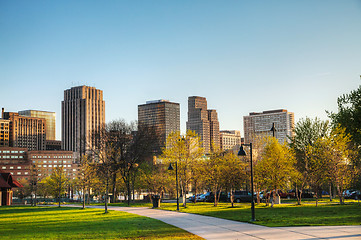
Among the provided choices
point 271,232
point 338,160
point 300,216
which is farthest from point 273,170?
point 271,232

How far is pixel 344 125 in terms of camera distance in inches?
2052

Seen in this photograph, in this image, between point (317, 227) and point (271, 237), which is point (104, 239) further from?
point (317, 227)

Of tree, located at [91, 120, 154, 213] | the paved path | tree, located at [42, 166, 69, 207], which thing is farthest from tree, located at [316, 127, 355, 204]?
tree, located at [42, 166, 69, 207]

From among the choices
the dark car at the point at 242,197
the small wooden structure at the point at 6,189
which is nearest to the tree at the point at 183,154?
the dark car at the point at 242,197

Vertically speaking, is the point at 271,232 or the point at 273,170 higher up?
the point at 273,170

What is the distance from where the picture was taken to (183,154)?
4938 cm

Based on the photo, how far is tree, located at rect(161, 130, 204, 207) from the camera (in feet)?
160

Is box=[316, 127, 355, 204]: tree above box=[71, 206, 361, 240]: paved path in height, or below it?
above

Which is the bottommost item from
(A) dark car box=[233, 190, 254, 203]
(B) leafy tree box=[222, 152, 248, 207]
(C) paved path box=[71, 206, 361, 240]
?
(A) dark car box=[233, 190, 254, 203]

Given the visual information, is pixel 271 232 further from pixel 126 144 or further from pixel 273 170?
pixel 126 144

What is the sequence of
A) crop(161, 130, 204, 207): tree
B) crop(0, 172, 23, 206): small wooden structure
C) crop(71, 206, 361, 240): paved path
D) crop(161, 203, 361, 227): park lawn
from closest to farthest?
crop(71, 206, 361, 240): paved path
crop(161, 203, 361, 227): park lawn
crop(161, 130, 204, 207): tree
crop(0, 172, 23, 206): small wooden structure

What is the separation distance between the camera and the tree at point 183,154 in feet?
160

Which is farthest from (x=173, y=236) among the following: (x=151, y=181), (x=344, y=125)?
(x=151, y=181)

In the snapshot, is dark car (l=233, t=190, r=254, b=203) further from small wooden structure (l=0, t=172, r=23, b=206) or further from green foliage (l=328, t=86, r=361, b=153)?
small wooden structure (l=0, t=172, r=23, b=206)
